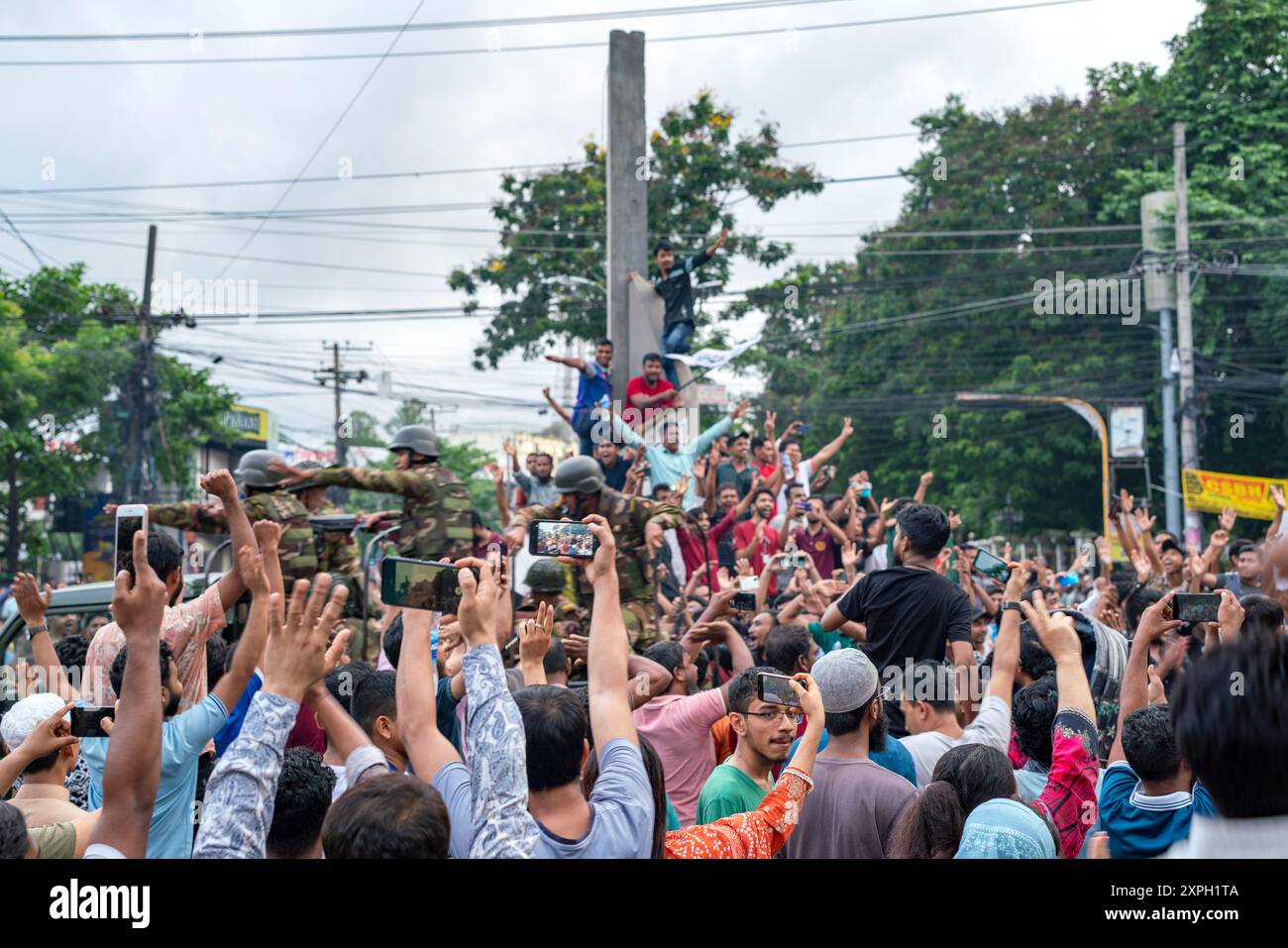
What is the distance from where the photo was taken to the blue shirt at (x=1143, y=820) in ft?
11.5

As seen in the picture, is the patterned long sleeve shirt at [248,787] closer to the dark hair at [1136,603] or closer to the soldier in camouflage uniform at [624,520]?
the soldier in camouflage uniform at [624,520]

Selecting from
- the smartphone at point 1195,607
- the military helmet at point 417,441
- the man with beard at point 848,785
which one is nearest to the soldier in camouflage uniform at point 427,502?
the military helmet at point 417,441

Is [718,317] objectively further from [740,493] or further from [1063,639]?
[1063,639]

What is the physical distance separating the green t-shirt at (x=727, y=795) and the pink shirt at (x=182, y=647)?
1.74 m

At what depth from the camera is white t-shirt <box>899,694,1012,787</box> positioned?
416 centimetres

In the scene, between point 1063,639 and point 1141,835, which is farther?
point 1063,639

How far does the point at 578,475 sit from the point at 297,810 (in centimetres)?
417

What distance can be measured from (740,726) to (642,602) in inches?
135

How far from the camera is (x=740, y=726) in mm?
4152

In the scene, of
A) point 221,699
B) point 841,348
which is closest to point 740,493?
point 221,699

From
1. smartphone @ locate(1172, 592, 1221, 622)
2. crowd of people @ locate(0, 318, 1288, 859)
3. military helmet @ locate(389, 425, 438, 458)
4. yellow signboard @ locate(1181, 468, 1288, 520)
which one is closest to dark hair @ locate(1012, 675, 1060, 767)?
crowd of people @ locate(0, 318, 1288, 859)

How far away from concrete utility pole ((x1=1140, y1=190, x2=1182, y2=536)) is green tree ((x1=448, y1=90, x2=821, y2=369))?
7.95 m

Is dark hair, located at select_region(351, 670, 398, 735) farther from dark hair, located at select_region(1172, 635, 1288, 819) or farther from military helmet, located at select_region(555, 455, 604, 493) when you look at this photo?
military helmet, located at select_region(555, 455, 604, 493)
